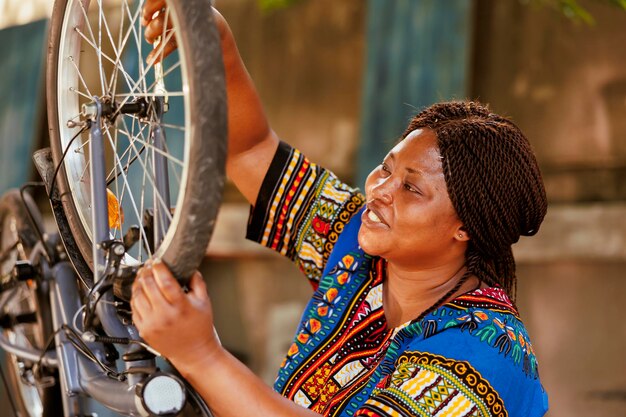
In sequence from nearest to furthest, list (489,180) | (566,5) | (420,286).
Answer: (489,180), (420,286), (566,5)

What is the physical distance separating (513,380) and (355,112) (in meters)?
3.22

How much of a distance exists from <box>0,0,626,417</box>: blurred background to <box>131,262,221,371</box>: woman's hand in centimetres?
207

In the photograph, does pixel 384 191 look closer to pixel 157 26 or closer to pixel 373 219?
pixel 373 219

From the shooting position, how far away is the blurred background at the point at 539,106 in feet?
12.1

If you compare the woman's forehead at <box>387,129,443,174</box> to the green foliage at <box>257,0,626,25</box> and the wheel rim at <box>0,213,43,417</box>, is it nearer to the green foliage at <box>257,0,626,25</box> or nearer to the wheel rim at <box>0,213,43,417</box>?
the green foliage at <box>257,0,626,25</box>

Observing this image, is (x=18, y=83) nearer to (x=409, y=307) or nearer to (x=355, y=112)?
(x=355, y=112)

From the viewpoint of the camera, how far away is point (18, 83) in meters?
5.25

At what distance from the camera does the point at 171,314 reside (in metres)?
1.14

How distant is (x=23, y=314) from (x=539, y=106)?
96.8 inches

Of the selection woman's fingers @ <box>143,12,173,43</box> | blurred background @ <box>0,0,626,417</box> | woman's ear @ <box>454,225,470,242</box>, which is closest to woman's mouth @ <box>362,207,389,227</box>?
woman's ear @ <box>454,225,470,242</box>

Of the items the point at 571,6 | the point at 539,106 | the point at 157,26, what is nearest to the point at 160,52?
the point at 157,26

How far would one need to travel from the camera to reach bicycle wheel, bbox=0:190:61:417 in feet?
6.77

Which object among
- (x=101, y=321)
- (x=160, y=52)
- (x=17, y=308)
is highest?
(x=160, y=52)

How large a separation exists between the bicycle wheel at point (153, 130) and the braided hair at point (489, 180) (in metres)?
0.46
